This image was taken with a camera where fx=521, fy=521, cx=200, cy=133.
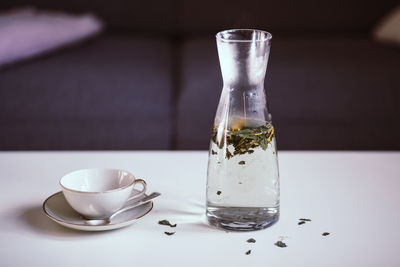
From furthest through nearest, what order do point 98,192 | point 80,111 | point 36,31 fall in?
point 36,31 < point 80,111 < point 98,192

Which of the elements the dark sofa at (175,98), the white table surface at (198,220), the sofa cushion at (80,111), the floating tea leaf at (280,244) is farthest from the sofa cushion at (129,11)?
the floating tea leaf at (280,244)

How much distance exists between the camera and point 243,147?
2.25 ft

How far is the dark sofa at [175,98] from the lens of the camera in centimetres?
158

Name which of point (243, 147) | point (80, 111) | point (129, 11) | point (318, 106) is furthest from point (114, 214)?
point (129, 11)

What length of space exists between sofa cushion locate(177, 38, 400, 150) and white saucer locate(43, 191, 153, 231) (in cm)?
86

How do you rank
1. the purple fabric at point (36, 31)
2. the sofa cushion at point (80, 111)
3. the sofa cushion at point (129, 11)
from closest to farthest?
the sofa cushion at point (80, 111) < the purple fabric at point (36, 31) < the sofa cushion at point (129, 11)

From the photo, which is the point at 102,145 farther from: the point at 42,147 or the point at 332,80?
the point at 332,80

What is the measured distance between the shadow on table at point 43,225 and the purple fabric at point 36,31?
105cm

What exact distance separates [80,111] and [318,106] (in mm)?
732

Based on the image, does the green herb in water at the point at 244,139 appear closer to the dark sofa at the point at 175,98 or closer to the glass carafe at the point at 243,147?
the glass carafe at the point at 243,147

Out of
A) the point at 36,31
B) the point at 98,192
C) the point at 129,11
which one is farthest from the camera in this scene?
the point at 129,11

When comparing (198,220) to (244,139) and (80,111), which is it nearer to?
(244,139)

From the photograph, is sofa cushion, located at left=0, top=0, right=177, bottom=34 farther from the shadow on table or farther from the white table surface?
the shadow on table

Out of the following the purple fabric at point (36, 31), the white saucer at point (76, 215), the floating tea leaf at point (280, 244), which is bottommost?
the floating tea leaf at point (280, 244)
